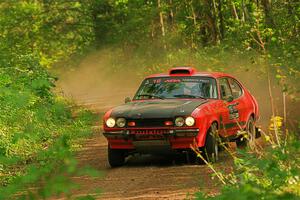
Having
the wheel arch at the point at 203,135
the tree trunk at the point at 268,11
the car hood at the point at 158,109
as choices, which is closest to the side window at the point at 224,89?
the car hood at the point at 158,109

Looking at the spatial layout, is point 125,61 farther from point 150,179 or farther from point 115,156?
point 150,179

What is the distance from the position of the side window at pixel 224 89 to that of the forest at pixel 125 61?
0.97m

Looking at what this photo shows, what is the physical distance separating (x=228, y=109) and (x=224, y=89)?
55cm

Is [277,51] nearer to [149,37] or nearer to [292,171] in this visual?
[292,171]

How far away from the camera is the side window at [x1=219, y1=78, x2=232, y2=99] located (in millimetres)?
12448

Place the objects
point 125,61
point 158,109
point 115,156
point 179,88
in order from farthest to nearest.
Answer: point 125,61 → point 179,88 → point 115,156 → point 158,109

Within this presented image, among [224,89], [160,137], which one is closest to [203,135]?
[160,137]

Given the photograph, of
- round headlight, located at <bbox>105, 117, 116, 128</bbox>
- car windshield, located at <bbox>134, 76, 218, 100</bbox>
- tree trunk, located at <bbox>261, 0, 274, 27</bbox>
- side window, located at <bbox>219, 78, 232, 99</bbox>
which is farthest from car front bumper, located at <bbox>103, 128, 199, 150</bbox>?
tree trunk, located at <bbox>261, 0, 274, 27</bbox>

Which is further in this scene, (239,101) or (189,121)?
(239,101)

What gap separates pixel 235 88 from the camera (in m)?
13.2

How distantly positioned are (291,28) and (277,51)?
86 cm

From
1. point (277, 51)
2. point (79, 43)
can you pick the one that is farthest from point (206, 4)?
point (79, 43)

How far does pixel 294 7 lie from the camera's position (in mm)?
20844

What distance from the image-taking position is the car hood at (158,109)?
11062mm
